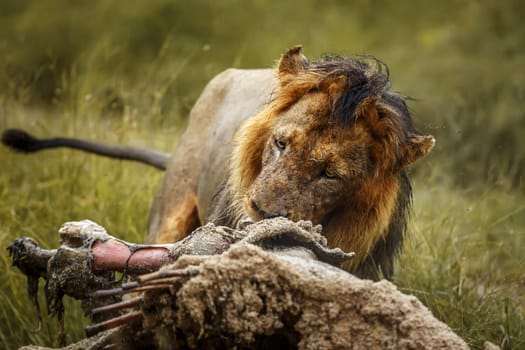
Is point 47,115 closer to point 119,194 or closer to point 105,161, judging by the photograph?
point 105,161

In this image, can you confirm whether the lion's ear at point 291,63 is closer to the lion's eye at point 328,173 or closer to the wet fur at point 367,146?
the wet fur at point 367,146

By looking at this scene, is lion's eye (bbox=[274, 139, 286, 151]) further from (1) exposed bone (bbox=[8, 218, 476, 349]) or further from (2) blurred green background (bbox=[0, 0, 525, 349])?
(1) exposed bone (bbox=[8, 218, 476, 349])

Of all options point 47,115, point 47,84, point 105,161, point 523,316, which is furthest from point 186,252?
point 47,84

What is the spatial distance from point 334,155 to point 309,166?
106 millimetres

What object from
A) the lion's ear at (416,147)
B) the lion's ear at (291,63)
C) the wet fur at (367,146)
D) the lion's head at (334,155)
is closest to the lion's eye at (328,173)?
the lion's head at (334,155)

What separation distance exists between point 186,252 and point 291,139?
1.11 meters

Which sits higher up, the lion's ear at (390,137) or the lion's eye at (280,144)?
the lion's ear at (390,137)

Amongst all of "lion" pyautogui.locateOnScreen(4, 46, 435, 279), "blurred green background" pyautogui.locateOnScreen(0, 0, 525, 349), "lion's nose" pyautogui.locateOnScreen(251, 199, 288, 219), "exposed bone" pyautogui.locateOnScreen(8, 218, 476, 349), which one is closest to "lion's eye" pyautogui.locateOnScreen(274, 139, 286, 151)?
"lion" pyautogui.locateOnScreen(4, 46, 435, 279)

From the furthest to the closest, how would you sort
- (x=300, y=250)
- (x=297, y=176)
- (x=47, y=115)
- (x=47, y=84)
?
1. (x=47, y=84)
2. (x=47, y=115)
3. (x=297, y=176)
4. (x=300, y=250)

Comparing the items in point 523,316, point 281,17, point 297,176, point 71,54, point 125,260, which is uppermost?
point 281,17

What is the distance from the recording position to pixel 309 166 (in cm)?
322

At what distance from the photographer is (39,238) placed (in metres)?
4.39

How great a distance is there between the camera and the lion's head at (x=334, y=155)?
10.6 ft

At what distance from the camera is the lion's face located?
10.3 feet
